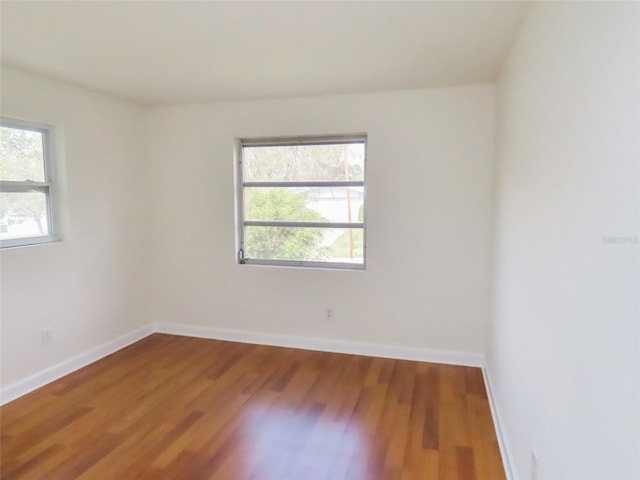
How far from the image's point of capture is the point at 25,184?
292 centimetres

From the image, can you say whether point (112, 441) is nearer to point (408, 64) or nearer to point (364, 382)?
point (364, 382)

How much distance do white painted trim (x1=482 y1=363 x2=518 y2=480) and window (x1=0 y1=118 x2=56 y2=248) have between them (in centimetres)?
351

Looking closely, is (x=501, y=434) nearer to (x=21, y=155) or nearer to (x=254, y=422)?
(x=254, y=422)

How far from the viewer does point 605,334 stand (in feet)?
3.11

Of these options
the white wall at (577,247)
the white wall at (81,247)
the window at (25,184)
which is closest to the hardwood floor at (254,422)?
the white wall at (81,247)

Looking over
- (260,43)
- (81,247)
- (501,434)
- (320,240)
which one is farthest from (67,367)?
(501,434)

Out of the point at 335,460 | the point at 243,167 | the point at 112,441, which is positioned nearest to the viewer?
the point at 335,460

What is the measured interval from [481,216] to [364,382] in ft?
5.50

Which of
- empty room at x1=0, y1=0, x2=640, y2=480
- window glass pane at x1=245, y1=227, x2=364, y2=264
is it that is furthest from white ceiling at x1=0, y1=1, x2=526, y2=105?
window glass pane at x1=245, y1=227, x2=364, y2=264

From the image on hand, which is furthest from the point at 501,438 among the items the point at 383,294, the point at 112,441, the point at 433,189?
the point at 112,441

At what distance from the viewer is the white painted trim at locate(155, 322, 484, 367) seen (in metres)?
3.44

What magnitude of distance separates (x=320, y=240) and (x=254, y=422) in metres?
1.76

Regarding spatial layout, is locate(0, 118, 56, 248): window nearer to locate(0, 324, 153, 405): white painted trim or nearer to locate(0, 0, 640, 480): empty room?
locate(0, 0, 640, 480): empty room

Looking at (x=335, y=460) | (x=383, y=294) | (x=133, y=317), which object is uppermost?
(x=383, y=294)
